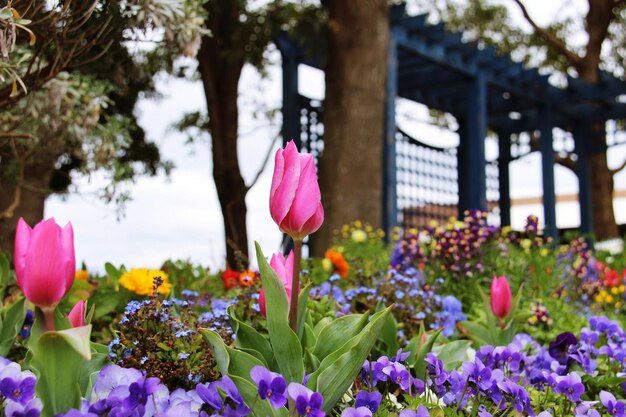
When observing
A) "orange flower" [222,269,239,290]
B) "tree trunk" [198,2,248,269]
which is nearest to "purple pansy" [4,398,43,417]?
"orange flower" [222,269,239,290]

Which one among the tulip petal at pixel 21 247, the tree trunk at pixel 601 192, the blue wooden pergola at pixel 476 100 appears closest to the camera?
the tulip petal at pixel 21 247

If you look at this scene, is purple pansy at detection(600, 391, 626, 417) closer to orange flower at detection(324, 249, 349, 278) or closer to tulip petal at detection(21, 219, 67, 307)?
tulip petal at detection(21, 219, 67, 307)

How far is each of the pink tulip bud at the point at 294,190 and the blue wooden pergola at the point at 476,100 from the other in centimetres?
651

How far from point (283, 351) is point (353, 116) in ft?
18.6

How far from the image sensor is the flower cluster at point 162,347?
7.09 ft

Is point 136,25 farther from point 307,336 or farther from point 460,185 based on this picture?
point 460,185

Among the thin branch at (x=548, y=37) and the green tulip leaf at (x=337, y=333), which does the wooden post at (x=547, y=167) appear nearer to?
the thin branch at (x=548, y=37)

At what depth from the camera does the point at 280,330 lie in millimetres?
1810

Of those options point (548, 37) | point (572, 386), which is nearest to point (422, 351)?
point (572, 386)

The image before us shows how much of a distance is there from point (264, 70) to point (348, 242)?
13.0ft

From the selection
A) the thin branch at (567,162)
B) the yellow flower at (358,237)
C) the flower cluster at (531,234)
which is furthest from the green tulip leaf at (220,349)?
the thin branch at (567,162)

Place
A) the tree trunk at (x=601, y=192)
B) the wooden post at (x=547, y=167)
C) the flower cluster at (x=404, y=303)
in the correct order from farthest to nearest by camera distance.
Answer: the tree trunk at (x=601, y=192)
the wooden post at (x=547, y=167)
the flower cluster at (x=404, y=303)

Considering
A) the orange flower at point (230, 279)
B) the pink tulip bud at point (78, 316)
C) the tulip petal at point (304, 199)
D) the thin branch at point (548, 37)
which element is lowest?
the orange flower at point (230, 279)

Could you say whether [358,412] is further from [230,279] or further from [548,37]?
[548,37]
